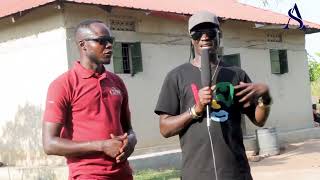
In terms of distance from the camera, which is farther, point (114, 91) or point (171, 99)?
point (114, 91)

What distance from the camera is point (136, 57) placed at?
12.3 m

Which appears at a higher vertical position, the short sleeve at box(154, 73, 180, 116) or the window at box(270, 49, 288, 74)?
the window at box(270, 49, 288, 74)

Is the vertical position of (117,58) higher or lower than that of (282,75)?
higher

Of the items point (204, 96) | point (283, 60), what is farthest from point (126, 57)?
point (204, 96)

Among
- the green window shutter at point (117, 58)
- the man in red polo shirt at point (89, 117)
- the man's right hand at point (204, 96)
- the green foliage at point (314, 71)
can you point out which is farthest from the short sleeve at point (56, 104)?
the green foliage at point (314, 71)

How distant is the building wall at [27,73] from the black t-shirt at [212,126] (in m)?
8.22

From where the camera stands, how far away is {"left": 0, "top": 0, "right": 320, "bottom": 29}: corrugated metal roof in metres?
11.3

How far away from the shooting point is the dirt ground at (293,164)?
1020 centimetres

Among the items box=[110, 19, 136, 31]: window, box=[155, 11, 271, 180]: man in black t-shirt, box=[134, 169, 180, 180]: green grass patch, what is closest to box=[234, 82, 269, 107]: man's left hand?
box=[155, 11, 271, 180]: man in black t-shirt

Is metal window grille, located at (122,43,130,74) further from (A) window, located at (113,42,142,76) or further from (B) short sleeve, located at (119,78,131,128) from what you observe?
(B) short sleeve, located at (119,78,131,128)

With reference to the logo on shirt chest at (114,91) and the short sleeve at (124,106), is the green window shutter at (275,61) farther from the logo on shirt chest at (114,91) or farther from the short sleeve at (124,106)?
the logo on shirt chest at (114,91)

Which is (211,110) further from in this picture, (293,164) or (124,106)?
(293,164)

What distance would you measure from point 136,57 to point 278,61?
608 centimetres

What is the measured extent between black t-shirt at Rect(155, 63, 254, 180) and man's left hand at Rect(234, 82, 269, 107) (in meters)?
0.04
